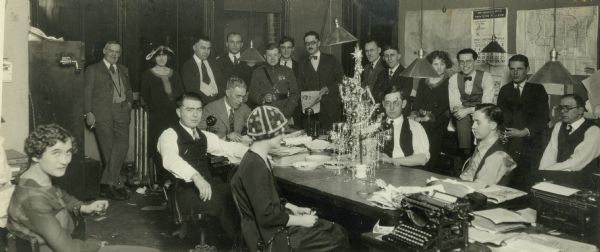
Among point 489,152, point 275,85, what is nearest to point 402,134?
point 489,152

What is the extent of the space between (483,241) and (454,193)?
1.88 feet

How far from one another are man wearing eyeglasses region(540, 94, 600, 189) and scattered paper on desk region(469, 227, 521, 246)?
1697mm

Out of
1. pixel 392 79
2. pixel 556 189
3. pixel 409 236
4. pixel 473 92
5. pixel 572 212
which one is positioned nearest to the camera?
pixel 409 236

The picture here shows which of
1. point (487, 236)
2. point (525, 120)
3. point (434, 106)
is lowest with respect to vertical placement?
point (487, 236)

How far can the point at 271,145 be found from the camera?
3.17 meters

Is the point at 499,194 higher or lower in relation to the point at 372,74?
lower

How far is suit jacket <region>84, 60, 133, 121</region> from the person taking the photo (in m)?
5.90

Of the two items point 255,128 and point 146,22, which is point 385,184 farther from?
point 146,22

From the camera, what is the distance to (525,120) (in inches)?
209

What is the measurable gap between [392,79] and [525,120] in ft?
4.50

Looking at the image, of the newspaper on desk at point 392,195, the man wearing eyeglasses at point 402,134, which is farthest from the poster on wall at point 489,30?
the newspaper on desk at point 392,195

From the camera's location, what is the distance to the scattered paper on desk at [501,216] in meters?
2.77

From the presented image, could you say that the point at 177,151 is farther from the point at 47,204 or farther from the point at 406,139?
the point at 406,139

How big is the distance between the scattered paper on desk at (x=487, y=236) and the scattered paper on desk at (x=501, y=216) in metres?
0.07
